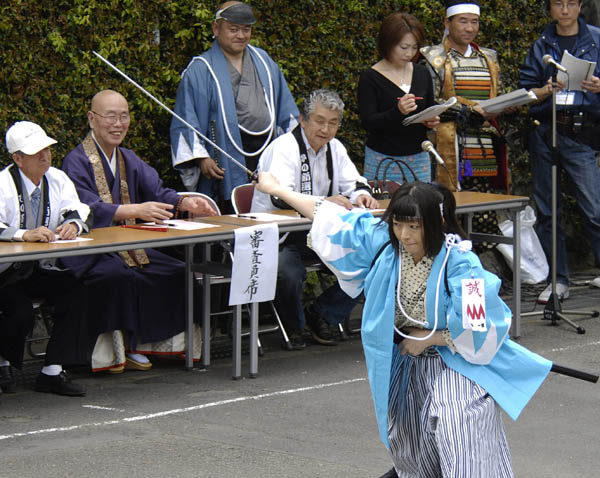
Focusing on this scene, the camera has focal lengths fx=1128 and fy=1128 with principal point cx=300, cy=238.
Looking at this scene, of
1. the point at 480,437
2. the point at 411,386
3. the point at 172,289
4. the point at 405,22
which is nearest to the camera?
the point at 480,437

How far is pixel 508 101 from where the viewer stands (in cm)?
781

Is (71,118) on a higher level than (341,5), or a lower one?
lower

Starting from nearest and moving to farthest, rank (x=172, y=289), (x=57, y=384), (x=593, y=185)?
(x=57, y=384) < (x=172, y=289) < (x=593, y=185)

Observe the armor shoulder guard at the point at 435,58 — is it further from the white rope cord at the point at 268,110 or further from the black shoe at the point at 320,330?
the black shoe at the point at 320,330

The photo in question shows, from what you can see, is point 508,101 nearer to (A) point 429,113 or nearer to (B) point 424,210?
(A) point 429,113

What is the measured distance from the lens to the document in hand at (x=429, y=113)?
748cm

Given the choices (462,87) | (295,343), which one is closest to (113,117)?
(295,343)

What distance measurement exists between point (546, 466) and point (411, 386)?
1079mm

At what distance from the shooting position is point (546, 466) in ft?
15.8

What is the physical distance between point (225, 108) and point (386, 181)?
1180 mm

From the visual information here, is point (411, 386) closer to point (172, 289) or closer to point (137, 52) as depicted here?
point (172, 289)

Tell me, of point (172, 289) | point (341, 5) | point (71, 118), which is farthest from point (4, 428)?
point (341, 5)

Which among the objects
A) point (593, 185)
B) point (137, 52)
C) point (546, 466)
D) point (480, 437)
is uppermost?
point (137, 52)

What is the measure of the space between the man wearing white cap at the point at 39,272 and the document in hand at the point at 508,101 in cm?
317
